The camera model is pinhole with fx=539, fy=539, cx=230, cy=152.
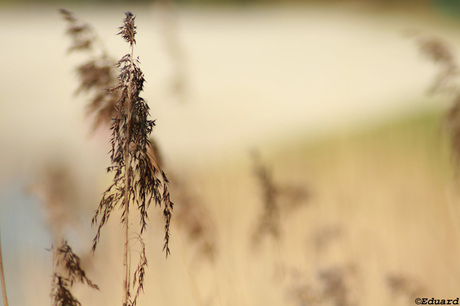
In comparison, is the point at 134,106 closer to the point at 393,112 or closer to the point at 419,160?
the point at 419,160

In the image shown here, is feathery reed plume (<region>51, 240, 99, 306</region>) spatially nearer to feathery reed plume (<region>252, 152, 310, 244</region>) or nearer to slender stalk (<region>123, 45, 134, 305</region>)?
slender stalk (<region>123, 45, 134, 305</region>)

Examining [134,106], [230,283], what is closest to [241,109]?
[230,283]

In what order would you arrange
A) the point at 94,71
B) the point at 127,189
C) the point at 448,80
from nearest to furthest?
the point at 127,189 < the point at 94,71 < the point at 448,80

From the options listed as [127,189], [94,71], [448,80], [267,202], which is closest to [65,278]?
[127,189]

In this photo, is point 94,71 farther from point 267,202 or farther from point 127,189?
point 267,202

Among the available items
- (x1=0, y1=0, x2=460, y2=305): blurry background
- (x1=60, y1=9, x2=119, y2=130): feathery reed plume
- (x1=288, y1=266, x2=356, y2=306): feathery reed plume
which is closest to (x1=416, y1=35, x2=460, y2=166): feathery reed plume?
(x1=0, y1=0, x2=460, y2=305): blurry background

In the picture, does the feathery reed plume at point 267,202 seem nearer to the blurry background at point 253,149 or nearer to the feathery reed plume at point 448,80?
the blurry background at point 253,149
